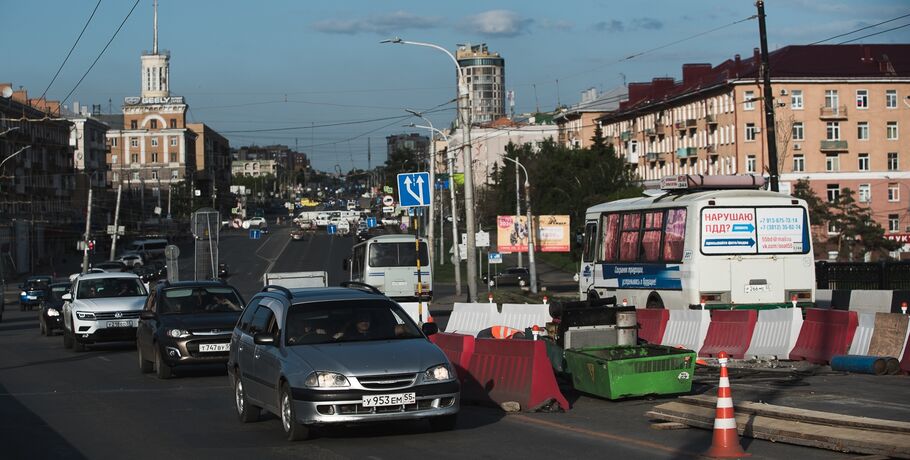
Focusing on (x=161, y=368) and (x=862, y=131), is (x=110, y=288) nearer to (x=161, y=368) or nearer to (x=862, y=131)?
(x=161, y=368)

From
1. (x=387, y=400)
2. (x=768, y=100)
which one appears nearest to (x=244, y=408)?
(x=387, y=400)

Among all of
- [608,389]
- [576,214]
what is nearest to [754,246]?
[608,389]

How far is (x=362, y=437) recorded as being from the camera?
11.5m

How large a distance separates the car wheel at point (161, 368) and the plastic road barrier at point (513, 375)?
6.37 meters

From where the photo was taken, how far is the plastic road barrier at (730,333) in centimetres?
1883

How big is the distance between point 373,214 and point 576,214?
52.1 meters

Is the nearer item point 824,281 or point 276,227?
point 824,281

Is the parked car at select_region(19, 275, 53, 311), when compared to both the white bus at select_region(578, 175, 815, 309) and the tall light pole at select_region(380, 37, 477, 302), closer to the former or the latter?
the tall light pole at select_region(380, 37, 477, 302)

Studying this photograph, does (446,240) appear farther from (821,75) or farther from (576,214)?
(821,75)

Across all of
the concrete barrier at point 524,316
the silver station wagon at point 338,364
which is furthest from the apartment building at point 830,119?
the silver station wagon at point 338,364

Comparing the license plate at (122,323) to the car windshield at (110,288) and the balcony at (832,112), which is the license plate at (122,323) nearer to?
the car windshield at (110,288)

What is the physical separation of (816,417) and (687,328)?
29.8 feet

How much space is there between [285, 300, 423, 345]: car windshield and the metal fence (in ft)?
81.5

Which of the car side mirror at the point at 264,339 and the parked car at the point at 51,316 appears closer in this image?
the car side mirror at the point at 264,339
